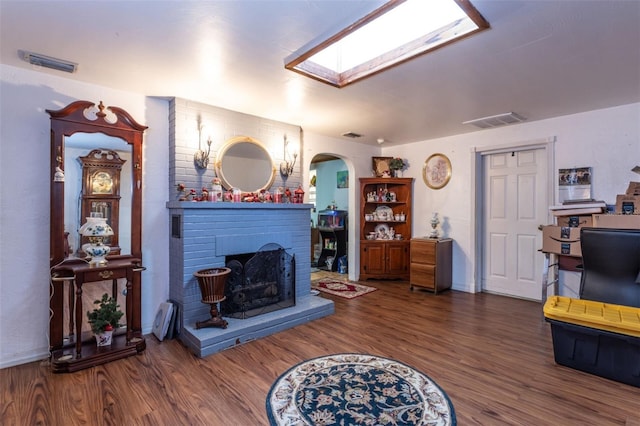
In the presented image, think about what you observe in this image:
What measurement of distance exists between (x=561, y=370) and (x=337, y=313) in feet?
6.86

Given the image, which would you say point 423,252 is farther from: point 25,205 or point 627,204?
point 25,205

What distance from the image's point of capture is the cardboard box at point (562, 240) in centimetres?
327

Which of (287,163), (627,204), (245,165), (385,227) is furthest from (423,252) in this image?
(245,165)

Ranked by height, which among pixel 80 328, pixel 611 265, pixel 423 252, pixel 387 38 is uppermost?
pixel 387 38

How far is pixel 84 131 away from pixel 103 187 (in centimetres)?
51

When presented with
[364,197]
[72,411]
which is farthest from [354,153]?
[72,411]

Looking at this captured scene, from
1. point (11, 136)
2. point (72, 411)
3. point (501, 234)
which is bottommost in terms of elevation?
point (72, 411)

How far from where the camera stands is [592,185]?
11.7 ft

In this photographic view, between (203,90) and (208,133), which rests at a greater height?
(203,90)

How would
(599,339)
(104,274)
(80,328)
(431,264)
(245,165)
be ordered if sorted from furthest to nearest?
(431,264)
(245,165)
(104,274)
(80,328)
(599,339)

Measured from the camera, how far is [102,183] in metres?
2.88

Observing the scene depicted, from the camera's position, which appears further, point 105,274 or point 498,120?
point 498,120

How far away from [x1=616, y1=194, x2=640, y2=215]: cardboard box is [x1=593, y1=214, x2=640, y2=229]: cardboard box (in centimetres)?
18

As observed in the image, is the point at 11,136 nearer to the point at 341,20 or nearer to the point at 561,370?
the point at 341,20
